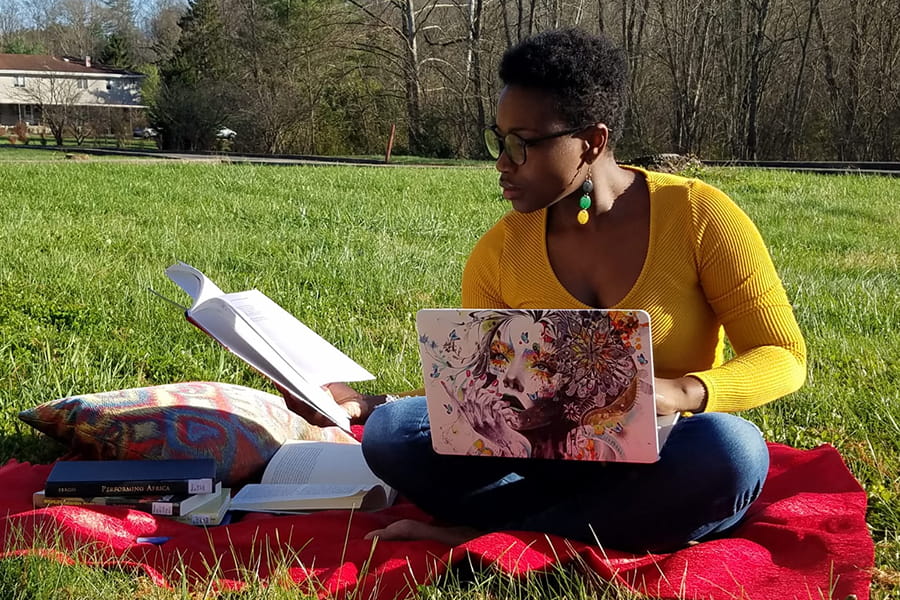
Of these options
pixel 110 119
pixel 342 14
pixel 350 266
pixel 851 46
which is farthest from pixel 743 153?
pixel 110 119

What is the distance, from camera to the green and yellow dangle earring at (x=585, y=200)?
256cm

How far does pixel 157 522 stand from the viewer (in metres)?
2.63

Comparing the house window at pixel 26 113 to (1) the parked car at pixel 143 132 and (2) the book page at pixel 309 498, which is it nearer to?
(1) the parked car at pixel 143 132

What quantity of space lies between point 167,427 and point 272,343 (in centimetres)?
73

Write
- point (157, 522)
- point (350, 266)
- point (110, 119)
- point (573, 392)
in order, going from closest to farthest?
point (573, 392) → point (157, 522) → point (350, 266) → point (110, 119)

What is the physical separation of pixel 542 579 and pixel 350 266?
417 cm

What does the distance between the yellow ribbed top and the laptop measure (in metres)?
0.25

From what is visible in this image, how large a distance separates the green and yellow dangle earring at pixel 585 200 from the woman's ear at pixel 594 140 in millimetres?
80

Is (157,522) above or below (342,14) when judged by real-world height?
below

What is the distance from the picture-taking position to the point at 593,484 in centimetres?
242

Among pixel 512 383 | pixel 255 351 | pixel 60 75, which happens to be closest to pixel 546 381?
pixel 512 383

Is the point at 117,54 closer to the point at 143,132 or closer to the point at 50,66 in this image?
the point at 50,66

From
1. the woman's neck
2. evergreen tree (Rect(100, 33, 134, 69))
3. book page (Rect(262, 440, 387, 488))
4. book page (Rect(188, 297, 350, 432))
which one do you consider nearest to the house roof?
evergreen tree (Rect(100, 33, 134, 69))

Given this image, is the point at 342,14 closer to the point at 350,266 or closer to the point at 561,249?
the point at 350,266
